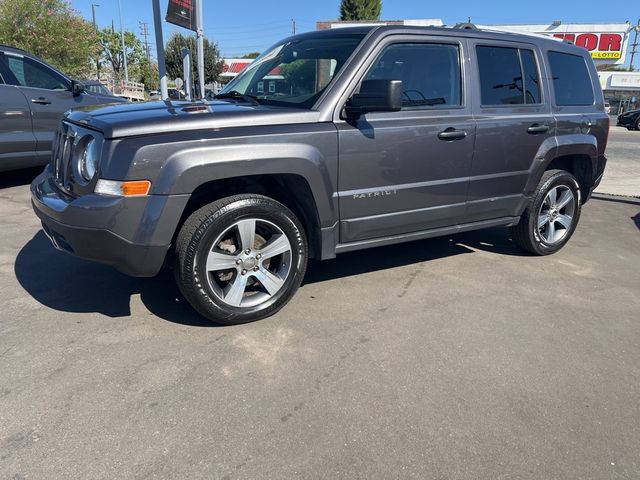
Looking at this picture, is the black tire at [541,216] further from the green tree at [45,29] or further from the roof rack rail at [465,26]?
the green tree at [45,29]

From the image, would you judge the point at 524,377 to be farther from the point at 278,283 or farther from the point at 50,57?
the point at 50,57

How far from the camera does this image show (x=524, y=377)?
285cm

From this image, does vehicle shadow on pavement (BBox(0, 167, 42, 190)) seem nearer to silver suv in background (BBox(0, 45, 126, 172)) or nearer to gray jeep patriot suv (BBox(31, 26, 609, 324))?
silver suv in background (BBox(0, 45, 126, 172))

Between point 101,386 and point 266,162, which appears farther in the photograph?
point 266,162

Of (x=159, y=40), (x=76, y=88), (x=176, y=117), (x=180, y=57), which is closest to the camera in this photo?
(x=176, y=117)

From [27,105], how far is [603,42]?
4537 centimetres

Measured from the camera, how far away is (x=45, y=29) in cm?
2055

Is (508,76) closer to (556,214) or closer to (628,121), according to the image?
(556,214)

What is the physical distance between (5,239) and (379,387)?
4.05 meters

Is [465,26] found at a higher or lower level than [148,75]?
lower

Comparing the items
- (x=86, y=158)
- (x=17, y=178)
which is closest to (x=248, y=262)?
(x=86, y=158)

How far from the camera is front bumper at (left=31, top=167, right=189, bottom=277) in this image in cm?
282

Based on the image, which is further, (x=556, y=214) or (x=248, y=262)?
(x=556, y=214)

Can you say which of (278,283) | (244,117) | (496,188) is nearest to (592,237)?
(496,188)
